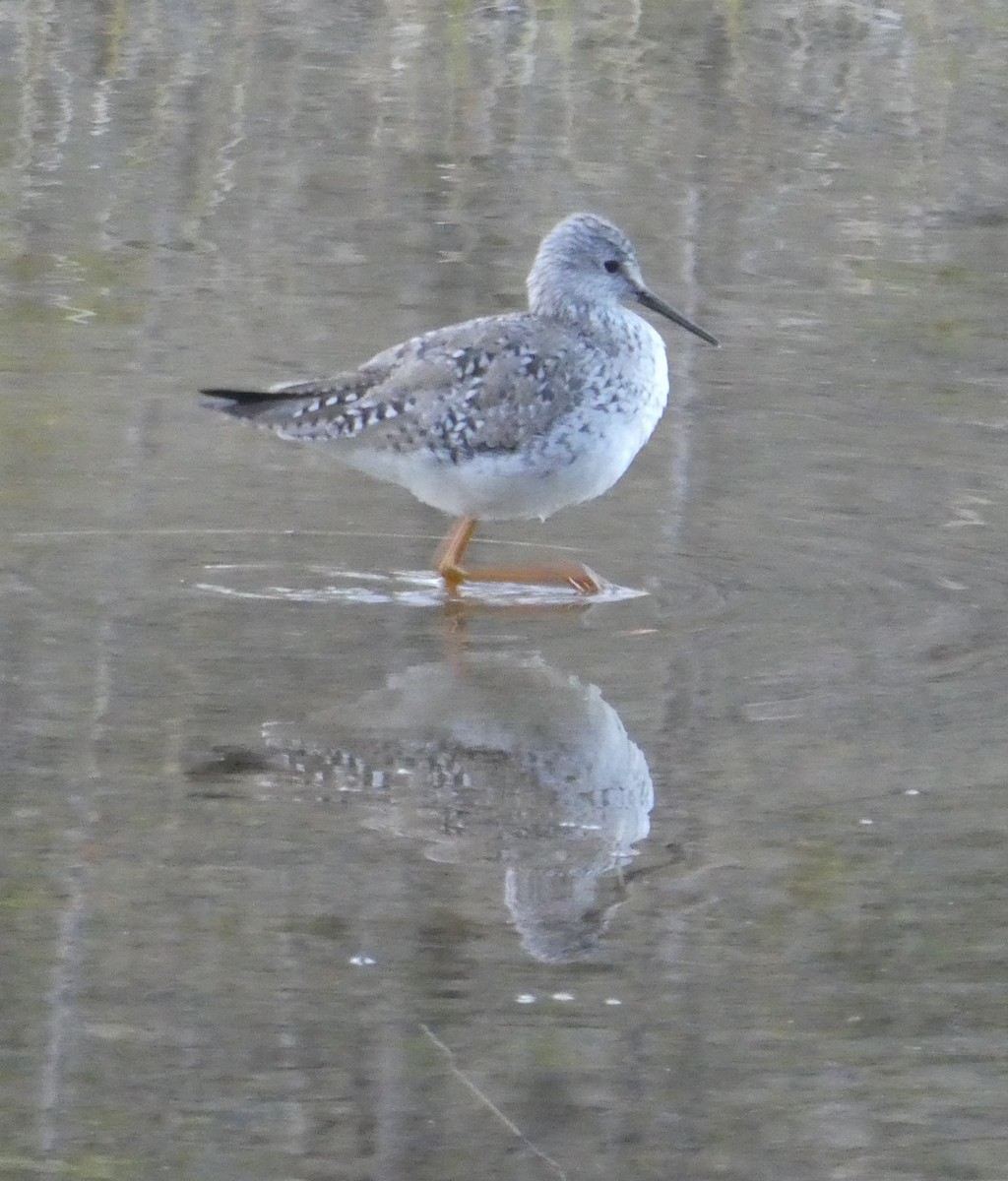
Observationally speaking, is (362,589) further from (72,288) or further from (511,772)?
(72,288)

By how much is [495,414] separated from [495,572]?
0.46m

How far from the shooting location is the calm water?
12.8 ft

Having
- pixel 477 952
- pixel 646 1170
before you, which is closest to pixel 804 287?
pixel 477 952

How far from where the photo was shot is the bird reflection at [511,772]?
15.1ft

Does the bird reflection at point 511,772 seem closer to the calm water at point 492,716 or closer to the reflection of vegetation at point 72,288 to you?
the calm water at point 492,716

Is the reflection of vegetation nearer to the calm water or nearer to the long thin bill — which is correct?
the calm water

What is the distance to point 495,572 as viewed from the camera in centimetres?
671

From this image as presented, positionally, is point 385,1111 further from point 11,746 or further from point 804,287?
point 804,287

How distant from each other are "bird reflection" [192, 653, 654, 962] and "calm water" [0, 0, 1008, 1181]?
14 mm

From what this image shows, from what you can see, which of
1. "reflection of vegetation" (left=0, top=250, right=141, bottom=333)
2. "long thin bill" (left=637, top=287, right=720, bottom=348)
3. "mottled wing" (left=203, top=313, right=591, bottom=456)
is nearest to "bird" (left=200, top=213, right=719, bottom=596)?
"mottled wing" (left=203, top=313, right=591, bottom=456)

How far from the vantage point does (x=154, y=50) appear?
44.6 ft

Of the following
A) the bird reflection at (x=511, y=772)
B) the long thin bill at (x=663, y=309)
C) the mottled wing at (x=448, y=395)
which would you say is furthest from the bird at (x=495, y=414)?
the bird reflection at (x=511, y=772)

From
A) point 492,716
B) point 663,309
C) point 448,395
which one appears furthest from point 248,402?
Answer: point 492,716

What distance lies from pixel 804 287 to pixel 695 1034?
630 cm
